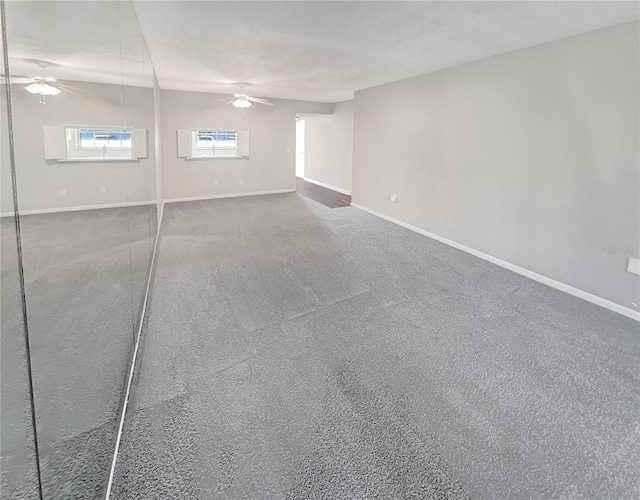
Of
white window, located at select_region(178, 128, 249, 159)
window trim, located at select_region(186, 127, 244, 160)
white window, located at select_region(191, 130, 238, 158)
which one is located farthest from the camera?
white window, located at select_region(191, 130, 238, 158)

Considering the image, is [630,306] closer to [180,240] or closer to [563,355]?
[563,355]

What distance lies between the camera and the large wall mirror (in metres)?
0.76

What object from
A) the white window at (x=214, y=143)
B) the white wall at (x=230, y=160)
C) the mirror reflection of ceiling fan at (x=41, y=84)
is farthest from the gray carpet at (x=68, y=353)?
the white window at (x=214, y=143)

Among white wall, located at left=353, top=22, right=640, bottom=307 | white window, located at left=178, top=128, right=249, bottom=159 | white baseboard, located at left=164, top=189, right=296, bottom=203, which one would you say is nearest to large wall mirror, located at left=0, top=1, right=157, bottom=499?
white wall, located at left=353, top=22, right=640, bottom=307

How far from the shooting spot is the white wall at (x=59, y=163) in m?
0.81

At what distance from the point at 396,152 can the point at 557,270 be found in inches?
130

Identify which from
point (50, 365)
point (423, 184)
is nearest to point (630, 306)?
point (423, 184)

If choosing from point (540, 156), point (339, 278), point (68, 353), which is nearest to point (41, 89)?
point (68, 353)

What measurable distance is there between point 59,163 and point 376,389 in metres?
1.89

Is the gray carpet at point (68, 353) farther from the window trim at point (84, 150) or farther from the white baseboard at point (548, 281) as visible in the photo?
the white baseboard at point (548, 281)

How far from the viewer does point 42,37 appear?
98cm

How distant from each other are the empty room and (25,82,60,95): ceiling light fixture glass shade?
0.01 metres

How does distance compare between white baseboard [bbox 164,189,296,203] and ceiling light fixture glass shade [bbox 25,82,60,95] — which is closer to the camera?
ceiling light fixture glass shade [bbox 25,82,60,95]

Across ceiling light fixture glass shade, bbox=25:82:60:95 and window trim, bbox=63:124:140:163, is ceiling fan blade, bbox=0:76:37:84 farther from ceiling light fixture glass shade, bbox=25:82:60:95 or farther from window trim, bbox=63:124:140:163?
window trim, bbox=63:124:140:163
